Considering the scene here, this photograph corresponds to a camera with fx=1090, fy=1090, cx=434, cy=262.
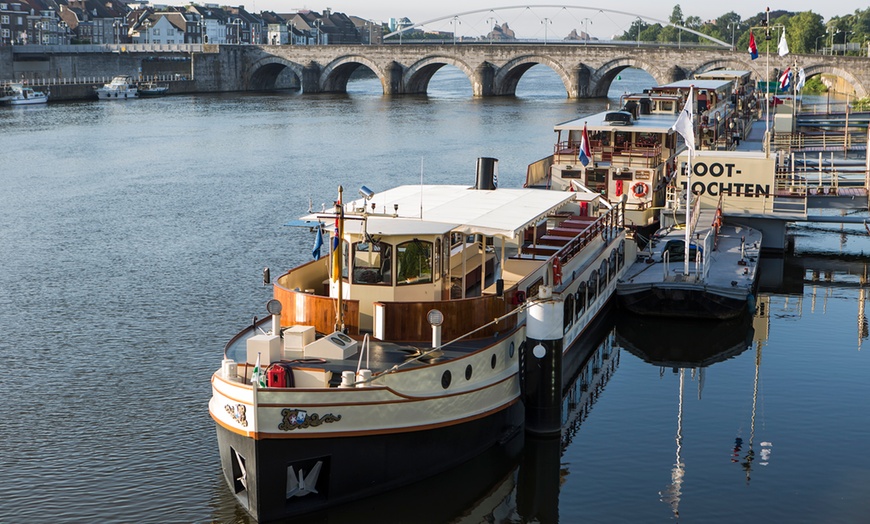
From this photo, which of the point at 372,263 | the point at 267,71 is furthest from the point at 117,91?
the point at 372,263

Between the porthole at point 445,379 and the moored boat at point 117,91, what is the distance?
377 feet

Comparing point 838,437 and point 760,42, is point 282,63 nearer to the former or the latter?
point 760,42

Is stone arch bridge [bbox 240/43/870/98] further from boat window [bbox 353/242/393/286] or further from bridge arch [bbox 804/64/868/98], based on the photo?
boat window [bbox 353/242/393/286]

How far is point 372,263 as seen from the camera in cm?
2208

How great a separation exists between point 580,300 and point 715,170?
50.6 feet

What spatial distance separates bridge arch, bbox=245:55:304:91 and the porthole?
12737 cm

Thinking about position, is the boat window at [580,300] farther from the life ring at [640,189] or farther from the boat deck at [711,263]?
the life ring at [640,189]

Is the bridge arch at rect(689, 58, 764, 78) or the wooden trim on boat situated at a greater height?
the bridge arch at rect(689, 58, 764, 78)

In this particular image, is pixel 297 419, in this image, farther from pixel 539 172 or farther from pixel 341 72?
pixel 341 72

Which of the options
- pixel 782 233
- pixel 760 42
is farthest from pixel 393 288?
pixel 760 42

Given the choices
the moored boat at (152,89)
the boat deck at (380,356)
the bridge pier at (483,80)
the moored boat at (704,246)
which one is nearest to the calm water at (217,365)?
the moored boat at (704,246)

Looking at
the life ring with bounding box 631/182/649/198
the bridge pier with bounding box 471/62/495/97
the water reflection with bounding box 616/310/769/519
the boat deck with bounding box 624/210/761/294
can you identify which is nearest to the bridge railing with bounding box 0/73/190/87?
the bridge pier with bounding box 471/62/495/97

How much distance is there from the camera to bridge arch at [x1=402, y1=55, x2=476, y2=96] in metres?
135

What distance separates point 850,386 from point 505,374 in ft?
34.7
